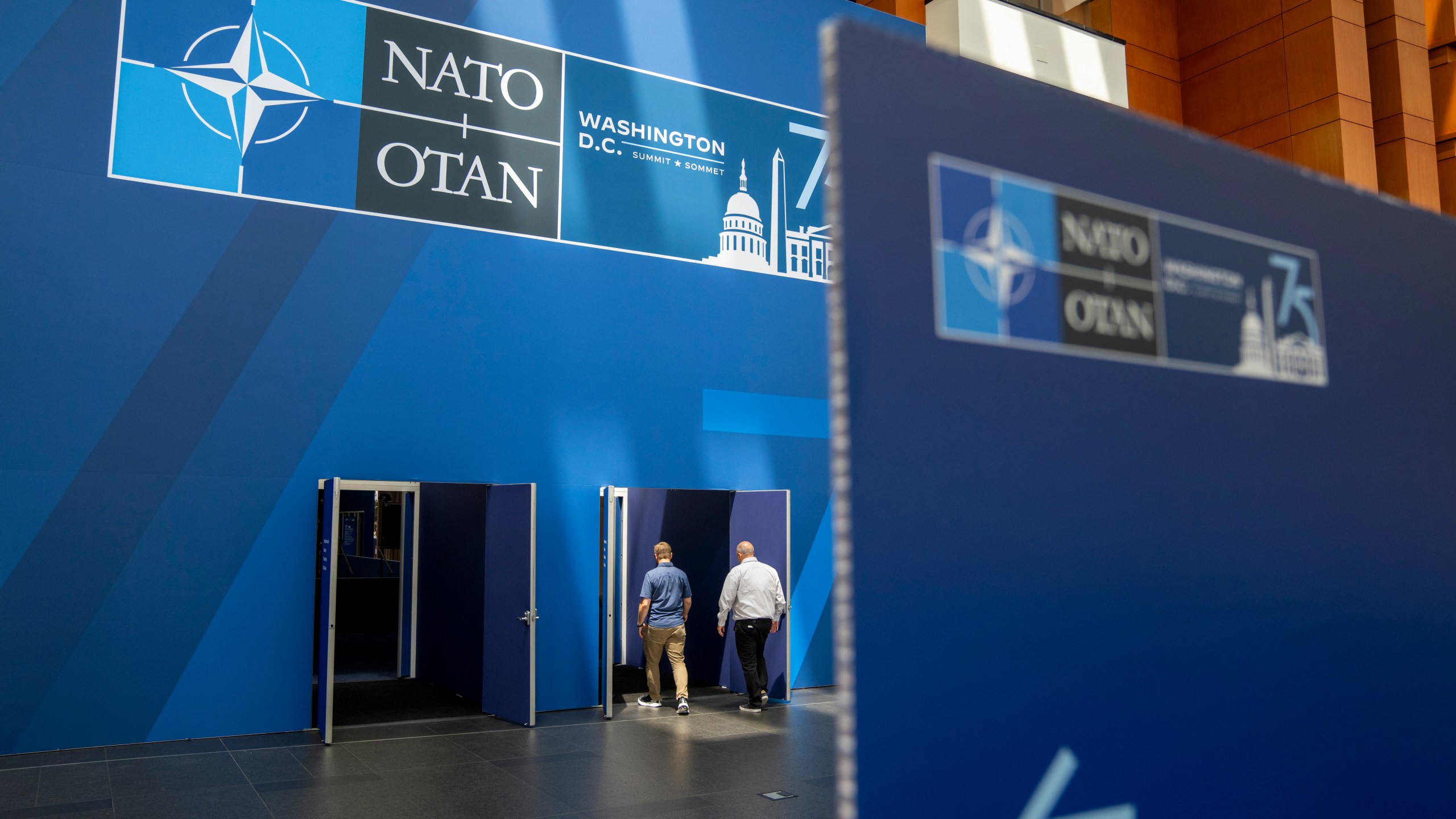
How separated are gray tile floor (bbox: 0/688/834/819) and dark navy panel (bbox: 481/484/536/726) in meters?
0.28

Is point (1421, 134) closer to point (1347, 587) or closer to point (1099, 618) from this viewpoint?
point (1347, 587)

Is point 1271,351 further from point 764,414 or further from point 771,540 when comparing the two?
point 764,414

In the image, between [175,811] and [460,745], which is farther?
[460,745]

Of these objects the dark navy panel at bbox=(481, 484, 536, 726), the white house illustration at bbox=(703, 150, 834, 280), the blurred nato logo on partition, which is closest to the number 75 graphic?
the blurred nato logo on partition

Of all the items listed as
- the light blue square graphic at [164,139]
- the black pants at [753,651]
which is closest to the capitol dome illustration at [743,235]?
the black pants at [753,651]

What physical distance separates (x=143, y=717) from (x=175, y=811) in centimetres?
171

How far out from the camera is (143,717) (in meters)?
6.22

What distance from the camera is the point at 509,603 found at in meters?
7.43

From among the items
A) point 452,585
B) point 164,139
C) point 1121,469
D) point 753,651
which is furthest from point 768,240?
point 1121,469

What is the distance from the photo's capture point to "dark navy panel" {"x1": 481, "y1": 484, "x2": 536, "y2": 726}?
718cm

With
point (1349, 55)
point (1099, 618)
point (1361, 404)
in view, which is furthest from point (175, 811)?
point (1349, 55)

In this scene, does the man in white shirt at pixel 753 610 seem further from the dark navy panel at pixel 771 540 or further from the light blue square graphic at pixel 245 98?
the light blue square graphic at pixel 245 98

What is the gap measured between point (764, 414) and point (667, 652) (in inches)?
90.3

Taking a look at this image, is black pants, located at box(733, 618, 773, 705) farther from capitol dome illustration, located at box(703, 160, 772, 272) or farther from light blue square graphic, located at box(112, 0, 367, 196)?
light blue square graphic, located at box(112, 0, 367, 196)
